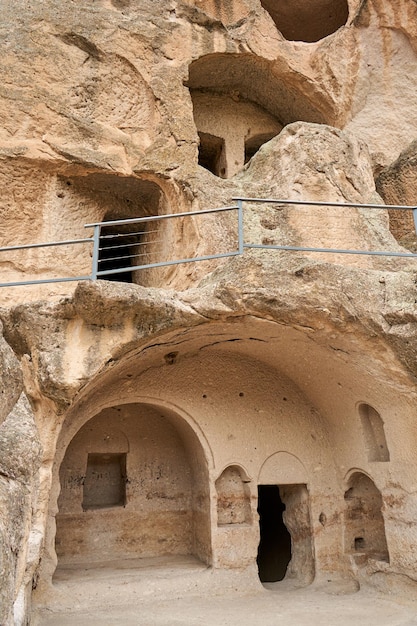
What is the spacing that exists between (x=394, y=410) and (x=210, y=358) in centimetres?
254

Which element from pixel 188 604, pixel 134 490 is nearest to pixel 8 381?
pixel 188 604

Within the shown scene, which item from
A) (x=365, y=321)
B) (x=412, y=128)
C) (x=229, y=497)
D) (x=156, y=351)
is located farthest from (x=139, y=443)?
(x=412, y=128)

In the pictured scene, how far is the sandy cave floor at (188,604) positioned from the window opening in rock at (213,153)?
7168 mm

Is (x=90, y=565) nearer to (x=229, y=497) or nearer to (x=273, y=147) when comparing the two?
(x=229, y=497)

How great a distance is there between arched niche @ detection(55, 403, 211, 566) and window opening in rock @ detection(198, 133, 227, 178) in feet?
16.7

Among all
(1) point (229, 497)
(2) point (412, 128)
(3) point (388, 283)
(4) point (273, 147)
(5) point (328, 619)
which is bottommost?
(5) point (328, 619)

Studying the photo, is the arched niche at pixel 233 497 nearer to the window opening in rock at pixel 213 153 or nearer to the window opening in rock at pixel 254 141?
the window opening in rock at pixel 213 153

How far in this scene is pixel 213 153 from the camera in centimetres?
1102

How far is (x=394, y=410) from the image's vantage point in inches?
255

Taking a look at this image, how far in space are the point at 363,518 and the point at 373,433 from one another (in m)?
1.34

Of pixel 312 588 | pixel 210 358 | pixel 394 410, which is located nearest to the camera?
pixel 394 410

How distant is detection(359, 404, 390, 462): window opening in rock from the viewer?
7.10 m

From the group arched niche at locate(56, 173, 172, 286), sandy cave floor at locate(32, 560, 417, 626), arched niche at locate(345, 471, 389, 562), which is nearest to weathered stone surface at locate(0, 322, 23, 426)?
sandy cave floor at locate(32, 560, 417, 626)

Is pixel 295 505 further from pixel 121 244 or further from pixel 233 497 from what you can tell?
pixel 121 244
